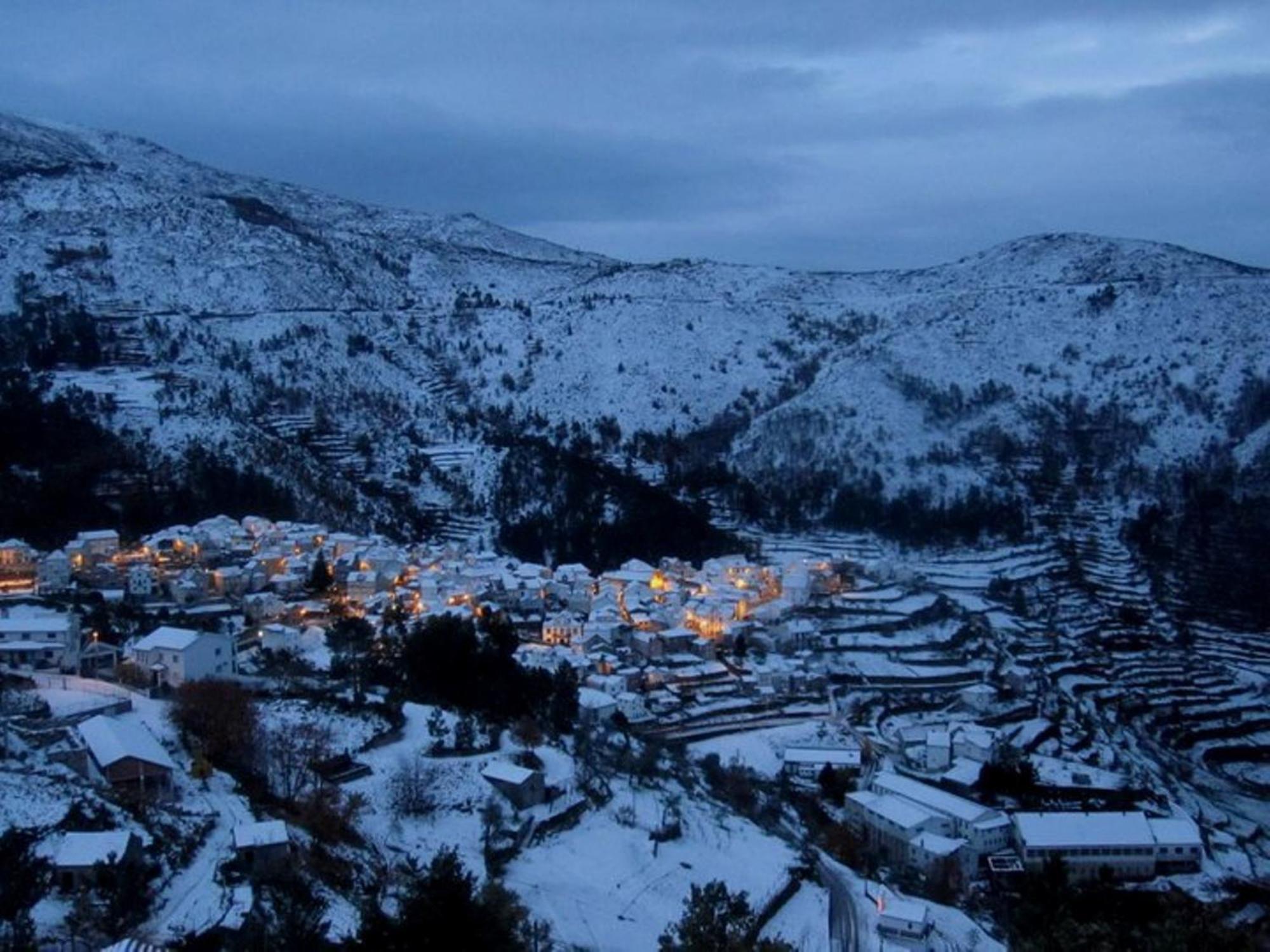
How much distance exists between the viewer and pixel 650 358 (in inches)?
2562

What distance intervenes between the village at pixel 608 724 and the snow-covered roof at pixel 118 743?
0.18ft

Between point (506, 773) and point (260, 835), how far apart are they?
496 centimetres

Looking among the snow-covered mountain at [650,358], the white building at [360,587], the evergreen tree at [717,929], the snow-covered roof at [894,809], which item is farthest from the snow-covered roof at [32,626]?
the snow-covered mountain at [650,358]

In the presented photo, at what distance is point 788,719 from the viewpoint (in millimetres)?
26578

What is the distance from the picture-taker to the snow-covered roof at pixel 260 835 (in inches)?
516

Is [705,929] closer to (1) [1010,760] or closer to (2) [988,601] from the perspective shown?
(1) [1010,760]

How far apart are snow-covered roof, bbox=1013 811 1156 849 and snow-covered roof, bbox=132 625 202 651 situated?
15.1 metres

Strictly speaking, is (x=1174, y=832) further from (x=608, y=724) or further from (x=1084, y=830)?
(x=608, y=724)

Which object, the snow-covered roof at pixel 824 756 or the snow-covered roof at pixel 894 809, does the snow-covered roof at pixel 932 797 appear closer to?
the snow-covered roof at pixel 894 809

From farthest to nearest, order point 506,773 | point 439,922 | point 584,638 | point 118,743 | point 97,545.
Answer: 1. point 97,545
2. point 584,638
3. point 506,773
4. point 118,743
5. point 439,922

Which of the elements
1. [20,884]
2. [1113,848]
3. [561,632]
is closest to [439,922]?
[20,884]

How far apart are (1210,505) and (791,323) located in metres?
31.8

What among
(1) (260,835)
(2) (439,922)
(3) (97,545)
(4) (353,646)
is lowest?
(4) (353,646)

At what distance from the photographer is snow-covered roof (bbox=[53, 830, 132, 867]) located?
11969mm
